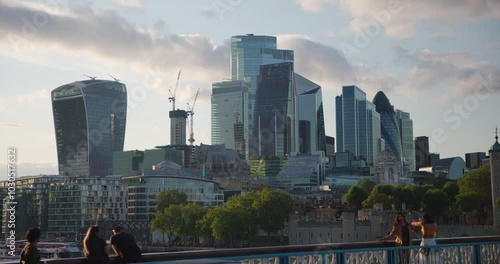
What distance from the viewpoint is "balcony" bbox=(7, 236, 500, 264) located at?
1947 cm

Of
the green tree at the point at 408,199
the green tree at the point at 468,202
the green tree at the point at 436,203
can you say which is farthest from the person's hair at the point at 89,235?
the green tree at the point at 408,199

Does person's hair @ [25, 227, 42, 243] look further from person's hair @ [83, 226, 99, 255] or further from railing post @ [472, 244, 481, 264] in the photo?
railing post @ [472, 244, 481, 264]

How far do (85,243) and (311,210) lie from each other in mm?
166059

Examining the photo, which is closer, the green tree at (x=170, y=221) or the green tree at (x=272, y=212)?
the green tree at (x=272, y=212)

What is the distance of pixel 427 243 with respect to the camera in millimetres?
23406

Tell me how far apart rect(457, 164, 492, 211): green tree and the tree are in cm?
6087

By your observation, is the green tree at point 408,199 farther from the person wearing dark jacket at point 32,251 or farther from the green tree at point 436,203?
the person wearing dark jacket at point 32,251

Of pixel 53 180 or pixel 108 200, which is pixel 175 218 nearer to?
pixel 108 200

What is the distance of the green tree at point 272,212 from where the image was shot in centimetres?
14975

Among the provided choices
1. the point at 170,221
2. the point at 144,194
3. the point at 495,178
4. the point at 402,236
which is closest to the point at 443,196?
the point at 495,178

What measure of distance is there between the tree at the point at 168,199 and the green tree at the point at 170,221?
51.3ft

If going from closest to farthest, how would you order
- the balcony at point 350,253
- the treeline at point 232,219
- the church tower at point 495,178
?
the balcony at point 350,253 < the church tower at point 495,178 < the treeline at point 232,219

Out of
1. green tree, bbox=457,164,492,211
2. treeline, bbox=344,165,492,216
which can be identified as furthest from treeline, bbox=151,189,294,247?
green tree, bbox=457,164,492,211

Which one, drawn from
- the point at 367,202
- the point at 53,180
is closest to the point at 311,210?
the point at 367,202
